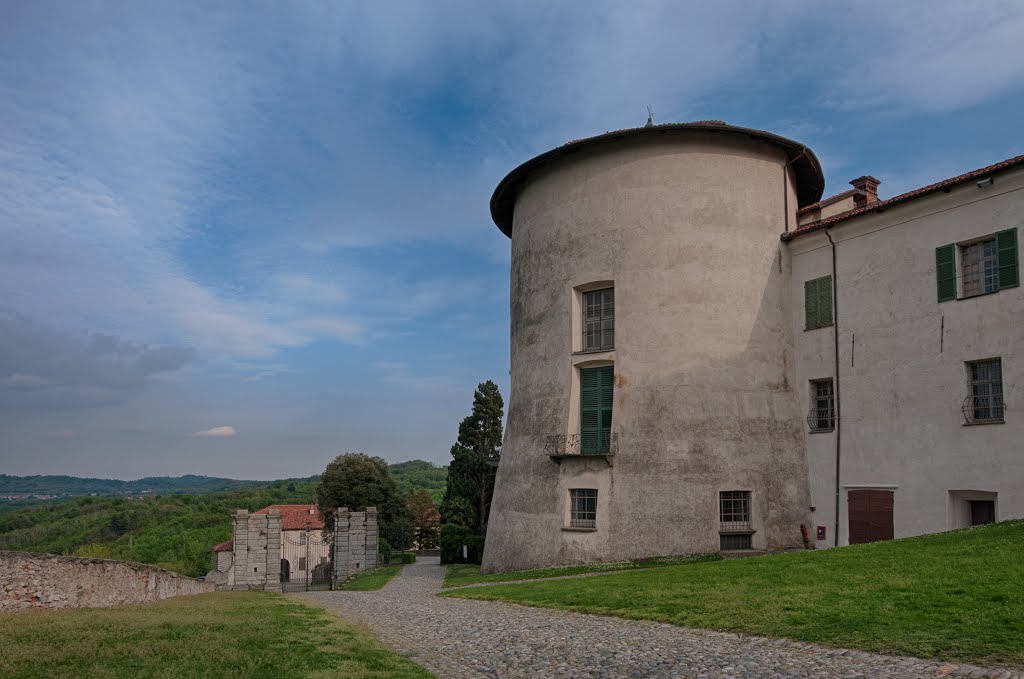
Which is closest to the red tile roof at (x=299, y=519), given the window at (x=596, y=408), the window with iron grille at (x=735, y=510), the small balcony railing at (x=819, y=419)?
the window at (x=596, y=408)

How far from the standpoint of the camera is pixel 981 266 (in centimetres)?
1925

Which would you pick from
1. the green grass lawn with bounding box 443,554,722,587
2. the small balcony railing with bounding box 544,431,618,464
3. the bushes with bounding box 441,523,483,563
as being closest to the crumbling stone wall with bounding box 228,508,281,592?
the bushes with bounding box 441,523,483,563

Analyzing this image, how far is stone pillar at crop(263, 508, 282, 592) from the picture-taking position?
1496 inches

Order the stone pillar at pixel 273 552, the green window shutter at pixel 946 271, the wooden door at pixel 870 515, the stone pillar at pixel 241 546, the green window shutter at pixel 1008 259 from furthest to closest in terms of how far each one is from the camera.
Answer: the stone pillar at pixel 273 552 < the stone pillar at pixel 241 546 < the wooden door at pixel 870 515 < the green window shutter at pixel 946 271 < the green window shutter at pixel 1008 259

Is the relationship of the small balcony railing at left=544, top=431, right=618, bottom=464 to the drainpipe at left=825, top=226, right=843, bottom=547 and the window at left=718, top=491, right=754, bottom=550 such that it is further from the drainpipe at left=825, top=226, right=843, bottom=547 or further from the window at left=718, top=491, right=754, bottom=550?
the drainpipe at left=825, top=226, right=843, bottom=547

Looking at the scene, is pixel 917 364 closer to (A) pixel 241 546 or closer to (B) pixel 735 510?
(B) pixel 735 510

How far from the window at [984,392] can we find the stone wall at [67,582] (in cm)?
1885

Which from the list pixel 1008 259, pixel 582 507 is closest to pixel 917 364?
pixel 1008 259

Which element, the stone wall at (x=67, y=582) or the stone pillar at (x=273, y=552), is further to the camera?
the stone pillar at (x=273, y=552)

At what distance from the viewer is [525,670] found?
354 inches

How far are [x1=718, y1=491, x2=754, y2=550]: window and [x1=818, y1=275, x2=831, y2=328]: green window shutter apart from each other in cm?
544

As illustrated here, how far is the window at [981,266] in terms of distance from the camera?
1845 centimetres

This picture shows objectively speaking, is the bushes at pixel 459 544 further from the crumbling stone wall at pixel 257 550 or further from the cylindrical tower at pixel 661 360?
the cylindrical tower at pixel 661 360

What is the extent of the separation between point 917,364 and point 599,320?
29.6ft
